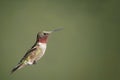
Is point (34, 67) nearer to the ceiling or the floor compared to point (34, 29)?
nearer to the floor

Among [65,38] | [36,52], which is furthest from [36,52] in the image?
[65,38]

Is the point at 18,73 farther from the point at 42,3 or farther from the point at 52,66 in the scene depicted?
the point at 42,3

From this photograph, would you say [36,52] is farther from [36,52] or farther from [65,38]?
[65,38]

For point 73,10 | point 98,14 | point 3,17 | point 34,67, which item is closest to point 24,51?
point 34,67
